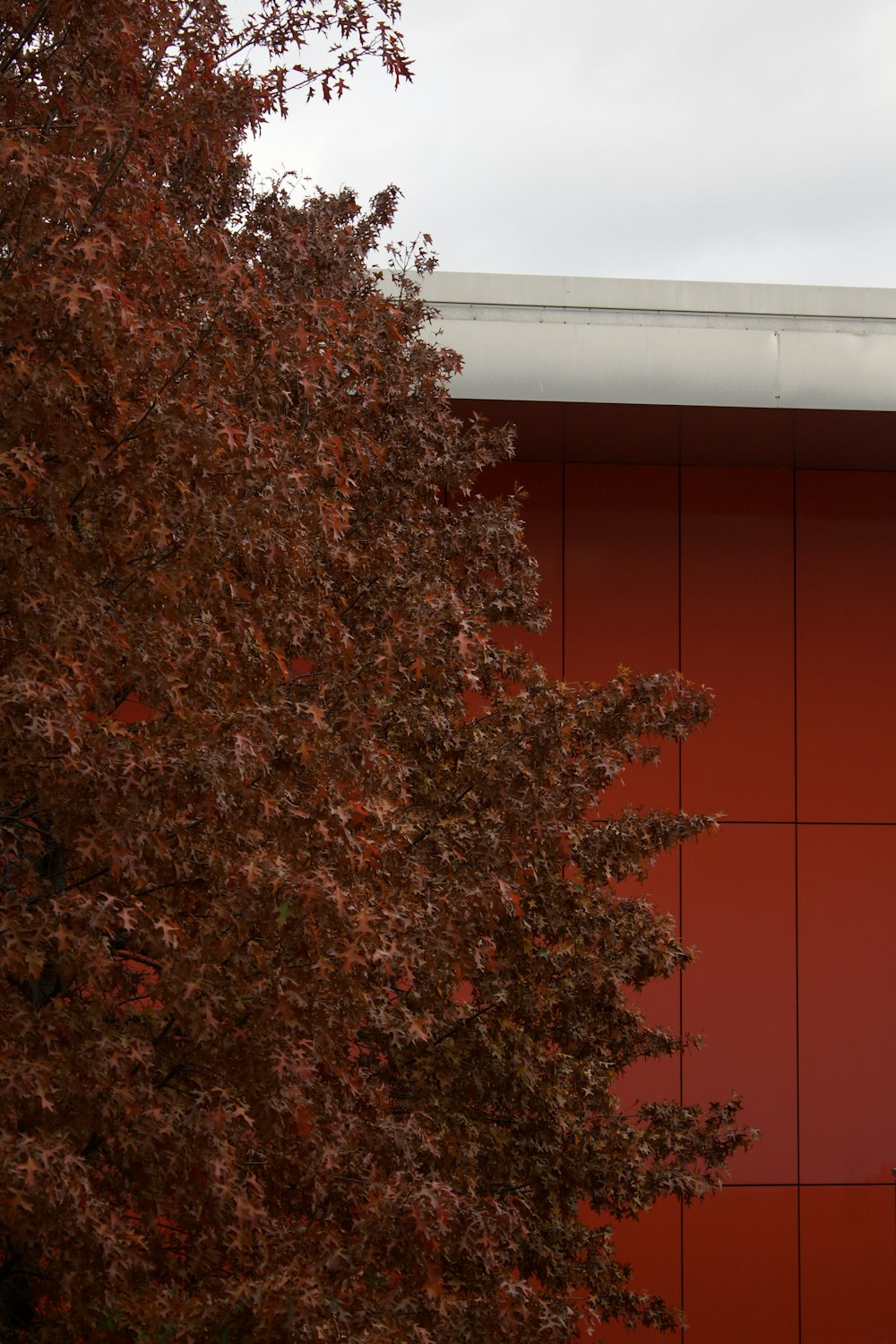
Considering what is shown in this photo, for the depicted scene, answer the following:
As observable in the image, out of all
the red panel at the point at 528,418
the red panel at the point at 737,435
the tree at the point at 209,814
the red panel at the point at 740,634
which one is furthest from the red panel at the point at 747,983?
the tree at the point at 209,814

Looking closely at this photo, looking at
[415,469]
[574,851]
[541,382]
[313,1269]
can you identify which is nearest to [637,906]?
[574,851]

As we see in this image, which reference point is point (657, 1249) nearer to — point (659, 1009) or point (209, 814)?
point (659, 1009)

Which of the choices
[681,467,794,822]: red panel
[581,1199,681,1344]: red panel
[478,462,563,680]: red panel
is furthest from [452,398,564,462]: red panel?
[581,1199,681,1344]: red panel

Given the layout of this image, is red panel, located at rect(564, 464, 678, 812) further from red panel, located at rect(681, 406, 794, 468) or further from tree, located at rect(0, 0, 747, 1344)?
tree, located at rect(0, 0, 747, 1344)

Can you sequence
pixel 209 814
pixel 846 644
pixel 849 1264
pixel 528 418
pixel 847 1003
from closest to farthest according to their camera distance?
pixel 209 814 → pixel 528 418 → pixel 849 1264 → pixel 847 1003 → pixel 846 644

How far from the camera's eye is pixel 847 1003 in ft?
46.0

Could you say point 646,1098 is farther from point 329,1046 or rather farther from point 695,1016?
point 329,1046

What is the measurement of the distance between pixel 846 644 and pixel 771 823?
6.39ft

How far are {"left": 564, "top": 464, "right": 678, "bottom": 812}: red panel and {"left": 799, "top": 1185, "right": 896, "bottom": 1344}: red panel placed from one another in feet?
13.3

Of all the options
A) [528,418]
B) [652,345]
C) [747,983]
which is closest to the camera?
[652,345]

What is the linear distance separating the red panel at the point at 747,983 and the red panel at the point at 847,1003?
0.16 meters

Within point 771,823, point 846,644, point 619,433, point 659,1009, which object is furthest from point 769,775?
point 619,433

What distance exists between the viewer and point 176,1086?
523 cm

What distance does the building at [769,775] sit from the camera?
532 inches
